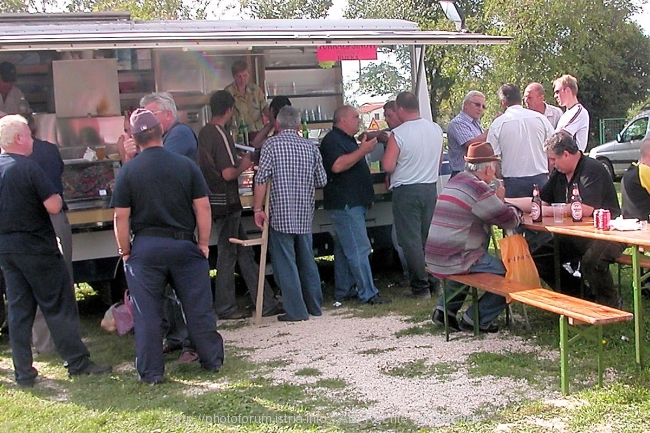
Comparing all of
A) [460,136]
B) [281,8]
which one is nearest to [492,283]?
[460,136]

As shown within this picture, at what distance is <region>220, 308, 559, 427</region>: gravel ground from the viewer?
4.43 m

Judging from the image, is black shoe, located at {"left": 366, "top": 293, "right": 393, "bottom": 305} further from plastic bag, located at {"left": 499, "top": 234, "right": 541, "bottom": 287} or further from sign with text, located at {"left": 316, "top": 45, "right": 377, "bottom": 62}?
sign with text, located at {"left": 316, "top": 45, "right": 377, "bottom": 62}

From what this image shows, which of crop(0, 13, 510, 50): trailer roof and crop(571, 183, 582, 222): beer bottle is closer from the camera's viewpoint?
crop(571, 183, 582, 222): beer bottle

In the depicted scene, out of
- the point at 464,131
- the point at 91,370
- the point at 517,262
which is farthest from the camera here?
the point at 464,131

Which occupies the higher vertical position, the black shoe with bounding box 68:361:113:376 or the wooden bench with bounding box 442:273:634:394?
the wooden bench with bounding box 442:273:634:394

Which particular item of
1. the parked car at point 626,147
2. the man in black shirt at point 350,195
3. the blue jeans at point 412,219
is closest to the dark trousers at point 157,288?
the man in black shirt at point 350,195

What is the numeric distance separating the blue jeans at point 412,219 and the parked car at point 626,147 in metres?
11.7

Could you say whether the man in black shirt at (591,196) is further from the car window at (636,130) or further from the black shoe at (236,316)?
the car window at (636,130)

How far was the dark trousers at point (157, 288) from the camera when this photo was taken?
16.7 ft

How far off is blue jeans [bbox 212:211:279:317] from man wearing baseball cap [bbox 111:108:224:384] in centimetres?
170

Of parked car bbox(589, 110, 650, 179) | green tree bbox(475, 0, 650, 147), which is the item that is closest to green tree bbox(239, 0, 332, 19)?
green tree bbox(475, 0, 650, 147)

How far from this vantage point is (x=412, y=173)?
7180 mm

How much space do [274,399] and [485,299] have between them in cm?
190

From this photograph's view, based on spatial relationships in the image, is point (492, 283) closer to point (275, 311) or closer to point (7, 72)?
point (275, 311)
